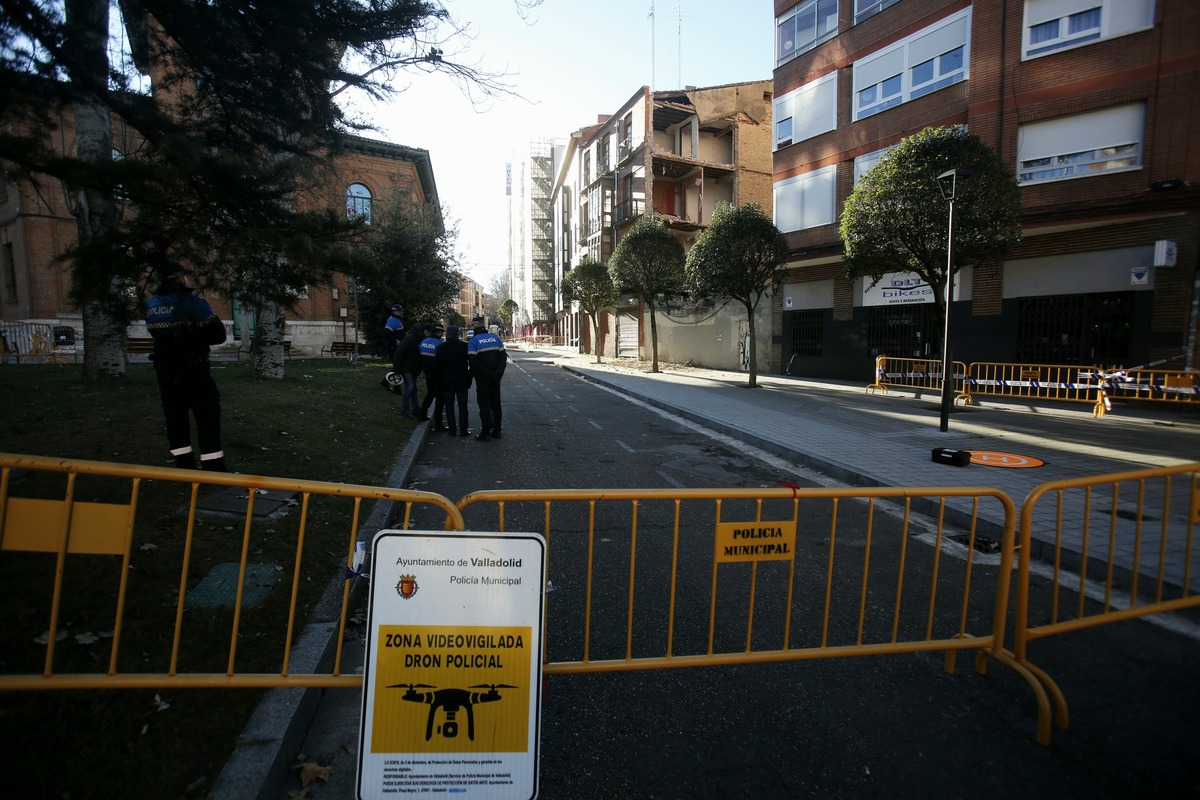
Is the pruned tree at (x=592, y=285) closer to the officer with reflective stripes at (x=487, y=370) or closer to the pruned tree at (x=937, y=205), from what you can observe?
the pruned tree at (x=937, y=205)

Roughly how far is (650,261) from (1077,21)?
14283 millimetres

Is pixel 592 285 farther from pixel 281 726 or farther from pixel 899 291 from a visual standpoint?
pixel 281 726

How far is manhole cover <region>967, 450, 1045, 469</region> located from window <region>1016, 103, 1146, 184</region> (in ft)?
35.3

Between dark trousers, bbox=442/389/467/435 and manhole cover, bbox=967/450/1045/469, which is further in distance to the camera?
dark trousers, bbox=442/389/467/435

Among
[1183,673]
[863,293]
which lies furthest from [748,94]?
[1183,673]

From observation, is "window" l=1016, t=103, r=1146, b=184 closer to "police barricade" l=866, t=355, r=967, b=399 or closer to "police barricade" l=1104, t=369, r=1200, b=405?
"police barricade" l=1104, t=369, r=1200, b=405

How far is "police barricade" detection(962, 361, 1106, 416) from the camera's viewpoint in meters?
13.4

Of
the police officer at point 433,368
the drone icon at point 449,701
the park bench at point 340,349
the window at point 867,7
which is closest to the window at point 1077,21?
the window at point 867,7

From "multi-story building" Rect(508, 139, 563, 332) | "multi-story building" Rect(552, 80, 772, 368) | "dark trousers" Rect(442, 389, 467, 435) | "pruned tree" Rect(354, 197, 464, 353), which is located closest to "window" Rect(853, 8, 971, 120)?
"multi-story building" Rect(552, 80, 772, 368)

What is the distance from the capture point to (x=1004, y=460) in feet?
25.8

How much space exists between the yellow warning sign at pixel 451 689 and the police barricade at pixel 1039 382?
14282 millimetres

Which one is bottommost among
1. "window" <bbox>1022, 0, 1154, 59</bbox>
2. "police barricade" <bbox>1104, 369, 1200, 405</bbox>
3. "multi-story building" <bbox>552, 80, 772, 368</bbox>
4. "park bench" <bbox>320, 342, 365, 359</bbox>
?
"police barricade" <bbox>1104, 369, 1200, 405</bbox>

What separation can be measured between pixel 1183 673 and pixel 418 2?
650cm

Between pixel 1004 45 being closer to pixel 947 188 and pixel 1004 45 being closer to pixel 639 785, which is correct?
pixel 947 188
